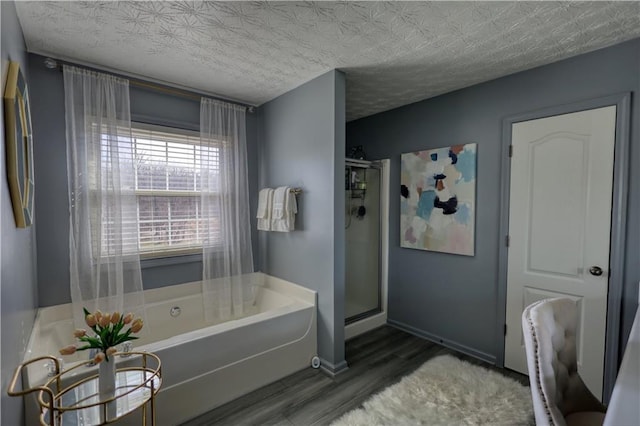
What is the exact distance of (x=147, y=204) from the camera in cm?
260

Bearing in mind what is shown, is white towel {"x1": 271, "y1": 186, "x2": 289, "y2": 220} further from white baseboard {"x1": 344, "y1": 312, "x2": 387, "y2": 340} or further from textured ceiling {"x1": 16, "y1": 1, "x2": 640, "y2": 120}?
white baseboard {"x1": 344, "y1": 312, "x2": 387, "y2": 340}

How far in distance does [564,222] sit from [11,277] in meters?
3.30

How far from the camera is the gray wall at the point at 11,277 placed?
1.14 m

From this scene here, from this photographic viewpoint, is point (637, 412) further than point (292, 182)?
No

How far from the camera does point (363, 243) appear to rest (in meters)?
3.50

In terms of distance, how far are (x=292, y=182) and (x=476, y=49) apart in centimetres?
177

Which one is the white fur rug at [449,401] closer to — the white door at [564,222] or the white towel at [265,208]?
the white door at [564,222]

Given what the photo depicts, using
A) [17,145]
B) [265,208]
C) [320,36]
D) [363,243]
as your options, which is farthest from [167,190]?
[363,243]

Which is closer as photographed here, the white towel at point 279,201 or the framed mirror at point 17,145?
the framed mirror at point 17,145

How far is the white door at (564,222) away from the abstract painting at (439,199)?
0.36 metres

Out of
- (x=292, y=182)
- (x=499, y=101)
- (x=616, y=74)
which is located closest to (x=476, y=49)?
(x=499, y=101)

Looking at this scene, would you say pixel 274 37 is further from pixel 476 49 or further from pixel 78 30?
pixel 476 49

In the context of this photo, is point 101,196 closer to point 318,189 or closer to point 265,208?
point 265,208

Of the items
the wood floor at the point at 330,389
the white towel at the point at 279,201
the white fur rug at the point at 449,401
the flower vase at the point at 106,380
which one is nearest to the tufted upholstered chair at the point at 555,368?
the white fur rug at the point at 449,401
